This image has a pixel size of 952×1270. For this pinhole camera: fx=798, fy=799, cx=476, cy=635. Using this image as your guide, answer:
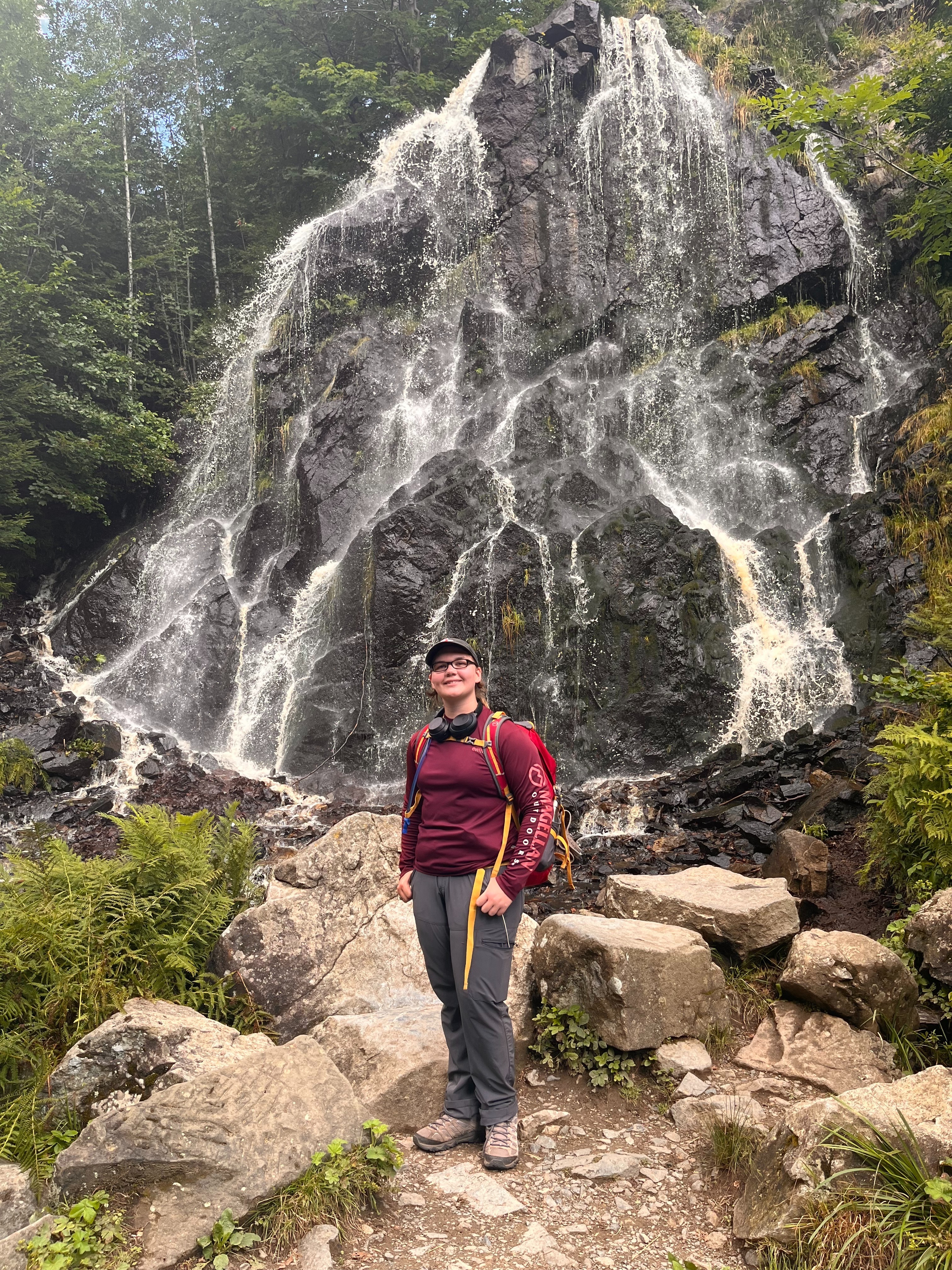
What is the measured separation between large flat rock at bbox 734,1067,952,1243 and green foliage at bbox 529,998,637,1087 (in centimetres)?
121

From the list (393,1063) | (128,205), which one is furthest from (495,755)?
(128,205)

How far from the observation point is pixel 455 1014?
3.96 m

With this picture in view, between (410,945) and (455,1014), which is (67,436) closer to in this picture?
(410,945)

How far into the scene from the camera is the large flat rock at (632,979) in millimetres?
4508

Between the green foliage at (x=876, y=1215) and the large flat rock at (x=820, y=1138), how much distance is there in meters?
0.03

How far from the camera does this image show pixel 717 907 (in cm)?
566

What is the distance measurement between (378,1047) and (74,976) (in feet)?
5.66

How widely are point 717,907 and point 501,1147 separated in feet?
8.45

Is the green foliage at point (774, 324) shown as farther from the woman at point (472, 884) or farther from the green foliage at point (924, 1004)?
the woman at point (472, 884)

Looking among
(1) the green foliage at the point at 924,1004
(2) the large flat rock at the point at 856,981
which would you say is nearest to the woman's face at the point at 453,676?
(2) the large flat rock at the point at 856,981

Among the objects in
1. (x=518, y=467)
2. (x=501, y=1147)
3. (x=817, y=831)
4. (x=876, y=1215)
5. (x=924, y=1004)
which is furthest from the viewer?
(x=518, y=467)

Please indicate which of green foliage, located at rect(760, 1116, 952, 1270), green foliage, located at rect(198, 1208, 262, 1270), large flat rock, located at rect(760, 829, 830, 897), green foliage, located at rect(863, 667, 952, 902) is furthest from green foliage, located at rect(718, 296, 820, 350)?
green foliage, located at rect(198, 1208, 262, 1270)

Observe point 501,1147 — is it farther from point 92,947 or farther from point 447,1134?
point 92,947

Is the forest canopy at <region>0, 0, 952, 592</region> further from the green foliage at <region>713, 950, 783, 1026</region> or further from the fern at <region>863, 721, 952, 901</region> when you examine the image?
the green foliage at <region>713, 950, 783, 1026</region>
